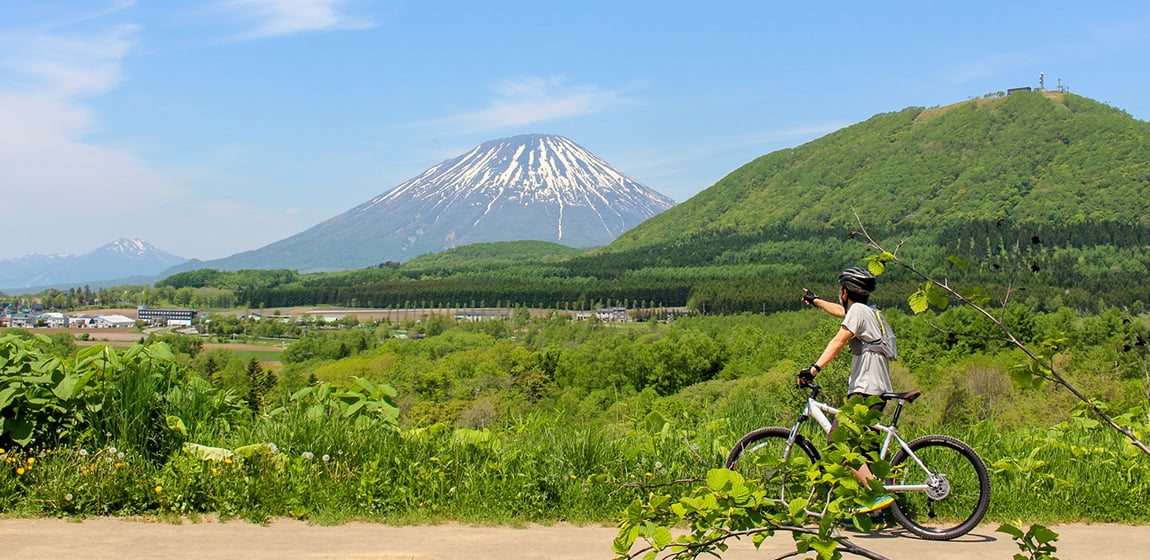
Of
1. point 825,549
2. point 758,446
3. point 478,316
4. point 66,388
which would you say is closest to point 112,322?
point 478,316

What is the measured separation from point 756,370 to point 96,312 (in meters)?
132

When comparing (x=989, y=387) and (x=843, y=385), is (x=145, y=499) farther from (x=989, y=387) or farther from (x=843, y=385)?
(x=989, y=387)

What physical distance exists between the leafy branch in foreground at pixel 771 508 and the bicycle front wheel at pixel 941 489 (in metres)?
2.46

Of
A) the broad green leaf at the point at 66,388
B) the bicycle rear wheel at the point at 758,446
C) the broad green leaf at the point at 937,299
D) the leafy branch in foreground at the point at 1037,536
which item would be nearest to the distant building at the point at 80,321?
the broad green leaf at the point at 66,388

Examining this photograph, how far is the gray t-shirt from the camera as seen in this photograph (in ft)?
16.9

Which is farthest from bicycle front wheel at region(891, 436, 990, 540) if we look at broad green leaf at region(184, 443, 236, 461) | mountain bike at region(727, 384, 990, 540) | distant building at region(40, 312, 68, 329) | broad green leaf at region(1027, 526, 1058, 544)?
distant building at region(40, 312, 68, 329)

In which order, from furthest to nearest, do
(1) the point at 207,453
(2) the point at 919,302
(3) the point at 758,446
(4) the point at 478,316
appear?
(4) the point at 478,316 → (1) the point at 207,453 → (3) the point at 758,446 → (2) the point at 919,302

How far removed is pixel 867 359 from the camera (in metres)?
5.22

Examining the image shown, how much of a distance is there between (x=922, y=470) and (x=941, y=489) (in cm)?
32

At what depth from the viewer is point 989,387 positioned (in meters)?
36.2

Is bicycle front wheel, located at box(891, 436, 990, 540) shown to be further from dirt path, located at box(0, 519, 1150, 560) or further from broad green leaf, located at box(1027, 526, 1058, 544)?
broad green leaf, located at box(1027, 526, 1058, 544)

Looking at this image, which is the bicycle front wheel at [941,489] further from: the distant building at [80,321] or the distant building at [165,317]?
the distant building at [165,317]

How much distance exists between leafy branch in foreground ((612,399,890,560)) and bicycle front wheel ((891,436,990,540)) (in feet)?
8.08

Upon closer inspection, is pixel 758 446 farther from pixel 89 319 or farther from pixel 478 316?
pixel 89 319
